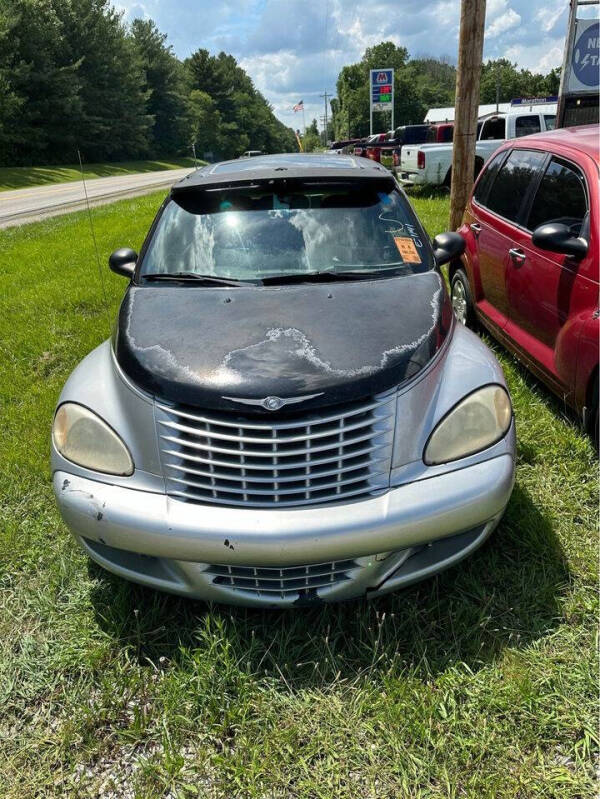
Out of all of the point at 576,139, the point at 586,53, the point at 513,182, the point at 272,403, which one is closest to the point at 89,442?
the point at 272,403

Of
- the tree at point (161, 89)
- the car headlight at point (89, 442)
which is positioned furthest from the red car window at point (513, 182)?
the tree at point (161, 89)

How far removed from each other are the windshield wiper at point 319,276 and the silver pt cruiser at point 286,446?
0.22 meters

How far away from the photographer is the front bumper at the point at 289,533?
6.42 feet

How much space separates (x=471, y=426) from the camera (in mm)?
2205

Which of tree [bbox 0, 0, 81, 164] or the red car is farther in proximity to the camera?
tree [bbox 0, 0, 81, 164]

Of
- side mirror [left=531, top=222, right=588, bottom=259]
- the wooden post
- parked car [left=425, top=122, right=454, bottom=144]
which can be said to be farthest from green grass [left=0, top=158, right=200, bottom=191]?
side mirror [left=531, top=222, right=588, bottom=259]

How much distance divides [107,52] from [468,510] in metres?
51.4

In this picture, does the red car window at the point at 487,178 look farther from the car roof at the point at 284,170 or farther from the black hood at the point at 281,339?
the black hood at the point at 281,339

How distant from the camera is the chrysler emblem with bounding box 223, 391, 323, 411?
1.98 meters

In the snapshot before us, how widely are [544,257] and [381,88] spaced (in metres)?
41.8

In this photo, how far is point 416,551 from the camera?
2.13m

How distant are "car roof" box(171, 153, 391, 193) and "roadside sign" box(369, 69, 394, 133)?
133ft

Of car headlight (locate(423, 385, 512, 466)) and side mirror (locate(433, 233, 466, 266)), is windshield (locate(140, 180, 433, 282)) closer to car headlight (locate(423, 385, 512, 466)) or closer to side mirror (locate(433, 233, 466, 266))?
side mirror (locate(433, 233, 466, 266))

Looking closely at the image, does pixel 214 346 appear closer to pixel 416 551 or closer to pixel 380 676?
pixel 416 551
